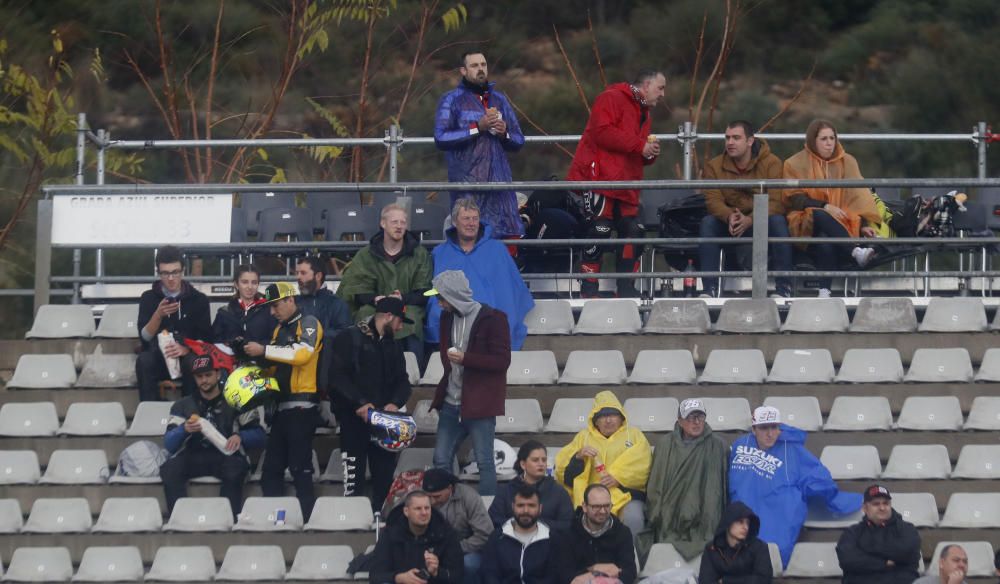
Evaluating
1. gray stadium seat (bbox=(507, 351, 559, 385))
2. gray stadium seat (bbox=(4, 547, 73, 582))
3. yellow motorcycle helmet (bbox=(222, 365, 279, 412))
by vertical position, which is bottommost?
gray stadium seat (bbox=(4, 547, 73, 582))

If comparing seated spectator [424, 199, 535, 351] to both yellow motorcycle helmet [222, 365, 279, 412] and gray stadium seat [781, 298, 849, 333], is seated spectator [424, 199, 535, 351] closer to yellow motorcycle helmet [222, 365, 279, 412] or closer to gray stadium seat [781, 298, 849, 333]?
yellow motorcycle helmet [222, 365, 279, 412]

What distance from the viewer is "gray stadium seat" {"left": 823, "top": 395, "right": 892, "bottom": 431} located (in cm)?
1066

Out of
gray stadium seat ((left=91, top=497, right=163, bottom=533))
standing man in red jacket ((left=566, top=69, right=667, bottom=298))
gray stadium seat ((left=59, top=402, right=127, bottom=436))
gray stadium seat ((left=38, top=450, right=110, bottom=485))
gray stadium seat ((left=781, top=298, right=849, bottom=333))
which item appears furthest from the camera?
standing man in red jacket ((left=566, top=69, right=667, bottom=298))

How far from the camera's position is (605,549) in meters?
9.32

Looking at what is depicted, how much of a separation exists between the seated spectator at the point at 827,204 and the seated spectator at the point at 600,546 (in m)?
3.24

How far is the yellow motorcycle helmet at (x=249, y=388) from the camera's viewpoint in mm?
10203

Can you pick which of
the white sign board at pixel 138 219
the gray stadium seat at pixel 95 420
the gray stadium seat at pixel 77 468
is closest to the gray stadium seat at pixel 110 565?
the gray stadium seat at pixel 77 468

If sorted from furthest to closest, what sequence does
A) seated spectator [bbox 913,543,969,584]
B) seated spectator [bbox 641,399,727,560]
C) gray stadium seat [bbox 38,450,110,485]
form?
1. gray stadium seat [bbox 38,450,110,485]
2. seated spectator [bbox 641,399,727,560]
3. seated spectator [bbox 913,543,969,584]

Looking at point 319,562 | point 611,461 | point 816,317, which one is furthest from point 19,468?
point 816,317

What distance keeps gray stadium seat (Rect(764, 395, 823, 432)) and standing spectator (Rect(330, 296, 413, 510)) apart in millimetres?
2236

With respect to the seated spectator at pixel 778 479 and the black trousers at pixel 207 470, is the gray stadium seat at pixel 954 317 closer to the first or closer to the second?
the seated spectator at pixel 778 479

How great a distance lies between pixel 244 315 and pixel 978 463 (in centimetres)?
440

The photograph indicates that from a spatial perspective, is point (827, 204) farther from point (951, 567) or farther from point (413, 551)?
point (413, 551)

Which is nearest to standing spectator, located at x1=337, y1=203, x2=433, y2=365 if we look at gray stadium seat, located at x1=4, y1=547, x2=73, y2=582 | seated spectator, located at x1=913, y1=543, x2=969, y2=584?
gray stadium seat, located at x1=4, y1=547, x2=73, y2=582
